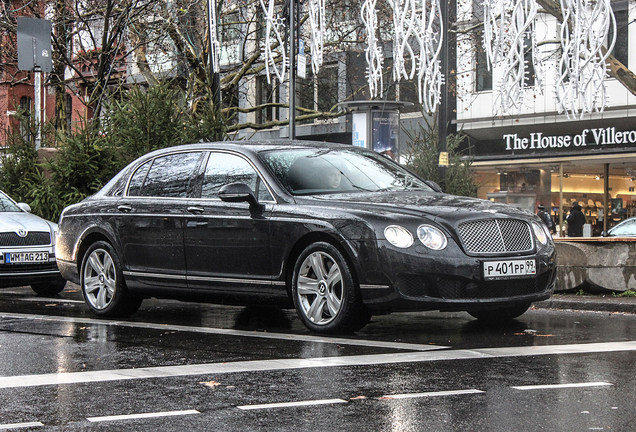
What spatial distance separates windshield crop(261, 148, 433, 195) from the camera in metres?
8.51

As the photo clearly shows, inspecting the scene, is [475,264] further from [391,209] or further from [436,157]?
[436,157]

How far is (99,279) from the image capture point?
979 centimetres

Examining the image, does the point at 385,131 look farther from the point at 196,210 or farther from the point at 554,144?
the point at 554,144

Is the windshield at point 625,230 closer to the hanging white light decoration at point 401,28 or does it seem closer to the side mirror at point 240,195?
the hanging white light decoration at point 401,28

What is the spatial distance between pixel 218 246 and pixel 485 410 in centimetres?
419

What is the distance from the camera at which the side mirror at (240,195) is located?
8281mm

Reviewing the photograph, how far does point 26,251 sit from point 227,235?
4.52 metres

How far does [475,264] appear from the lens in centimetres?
751

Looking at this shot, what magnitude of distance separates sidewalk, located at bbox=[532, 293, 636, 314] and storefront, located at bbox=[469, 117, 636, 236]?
16.5 metres

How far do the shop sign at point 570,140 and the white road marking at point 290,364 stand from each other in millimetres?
21157

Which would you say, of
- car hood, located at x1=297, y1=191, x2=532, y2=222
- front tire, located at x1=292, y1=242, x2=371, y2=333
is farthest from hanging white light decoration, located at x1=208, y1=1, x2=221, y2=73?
front tire, located at x1=292, y1=242, x2=371, y2=333

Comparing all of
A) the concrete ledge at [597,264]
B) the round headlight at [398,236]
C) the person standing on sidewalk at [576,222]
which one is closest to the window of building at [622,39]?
the person standing on sidewalk at [576,222]

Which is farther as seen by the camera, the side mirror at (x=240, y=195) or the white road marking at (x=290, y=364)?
the side mirror at (x=240, y=195)


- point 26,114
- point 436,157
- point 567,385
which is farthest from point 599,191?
point 567,385
